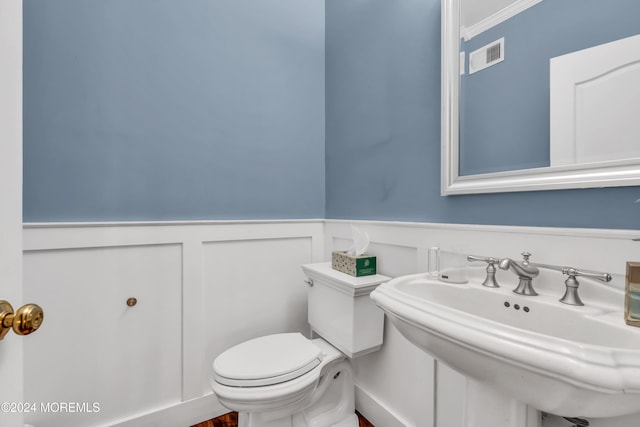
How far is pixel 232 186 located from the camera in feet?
4.77

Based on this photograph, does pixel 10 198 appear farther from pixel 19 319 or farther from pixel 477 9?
pixel 477 9

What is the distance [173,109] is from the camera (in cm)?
132

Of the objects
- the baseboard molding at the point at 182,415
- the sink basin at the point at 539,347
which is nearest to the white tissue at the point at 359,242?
the sink basin at the point at 539,347

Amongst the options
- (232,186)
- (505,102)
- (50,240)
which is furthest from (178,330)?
(505,102)

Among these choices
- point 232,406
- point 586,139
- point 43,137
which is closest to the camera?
point 586,139

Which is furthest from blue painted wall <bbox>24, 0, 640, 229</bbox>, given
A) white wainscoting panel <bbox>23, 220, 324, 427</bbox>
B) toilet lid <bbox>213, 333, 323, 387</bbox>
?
toilet lid <bbox>213, 333, 323, 387</bbox>

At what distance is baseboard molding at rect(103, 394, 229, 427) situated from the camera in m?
1.23

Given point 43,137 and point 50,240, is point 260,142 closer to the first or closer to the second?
point 43,137

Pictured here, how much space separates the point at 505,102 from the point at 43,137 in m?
1.66

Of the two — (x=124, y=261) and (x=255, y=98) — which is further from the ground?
(x=255, y=98)

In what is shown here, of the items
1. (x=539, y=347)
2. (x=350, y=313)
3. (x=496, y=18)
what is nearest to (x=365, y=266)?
(x=350, y=313)

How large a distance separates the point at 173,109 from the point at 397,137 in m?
1.03

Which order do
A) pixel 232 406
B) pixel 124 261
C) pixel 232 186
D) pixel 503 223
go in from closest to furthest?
pixel 503 223, pixel 232 406, pixel 124 261, pixel 232 186

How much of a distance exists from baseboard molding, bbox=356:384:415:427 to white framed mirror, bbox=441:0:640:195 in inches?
37.8
